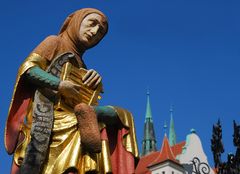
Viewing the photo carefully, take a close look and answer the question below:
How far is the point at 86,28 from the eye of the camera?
15.0ft

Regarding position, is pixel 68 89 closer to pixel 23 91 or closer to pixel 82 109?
pixel 82 109

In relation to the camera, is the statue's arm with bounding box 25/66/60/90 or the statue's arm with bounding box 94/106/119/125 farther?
the statue's arm with bounding box 94/106/119/125

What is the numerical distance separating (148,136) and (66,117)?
5891 centimetres

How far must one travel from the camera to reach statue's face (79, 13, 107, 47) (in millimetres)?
4543

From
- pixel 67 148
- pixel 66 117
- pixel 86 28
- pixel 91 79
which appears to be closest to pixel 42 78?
pixel 66 117

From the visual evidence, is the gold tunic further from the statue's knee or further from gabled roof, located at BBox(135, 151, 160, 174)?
gabled roof, located at BBox(135, 151, 160, 174)

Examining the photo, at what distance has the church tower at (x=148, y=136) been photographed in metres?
60.7

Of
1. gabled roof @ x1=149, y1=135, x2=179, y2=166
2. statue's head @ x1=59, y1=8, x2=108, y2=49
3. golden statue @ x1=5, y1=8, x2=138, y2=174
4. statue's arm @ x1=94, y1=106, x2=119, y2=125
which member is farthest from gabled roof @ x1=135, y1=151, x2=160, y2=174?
statue's arm @ x1=94, y1=106, x2=119, y2=125

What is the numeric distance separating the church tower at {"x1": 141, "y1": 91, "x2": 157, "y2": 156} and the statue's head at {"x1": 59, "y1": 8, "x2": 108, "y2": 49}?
5497 centimetres

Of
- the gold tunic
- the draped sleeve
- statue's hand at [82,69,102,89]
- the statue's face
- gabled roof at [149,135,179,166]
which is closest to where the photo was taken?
the gold tunic

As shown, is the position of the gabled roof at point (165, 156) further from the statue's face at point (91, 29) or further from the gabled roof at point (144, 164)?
the statue's face at point (91, 29)

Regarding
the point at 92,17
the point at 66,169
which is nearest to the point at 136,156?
the point at 66,169

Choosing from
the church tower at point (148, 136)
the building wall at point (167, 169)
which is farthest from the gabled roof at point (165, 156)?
the church tower at point (148, 136)

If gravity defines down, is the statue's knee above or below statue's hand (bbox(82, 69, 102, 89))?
below
